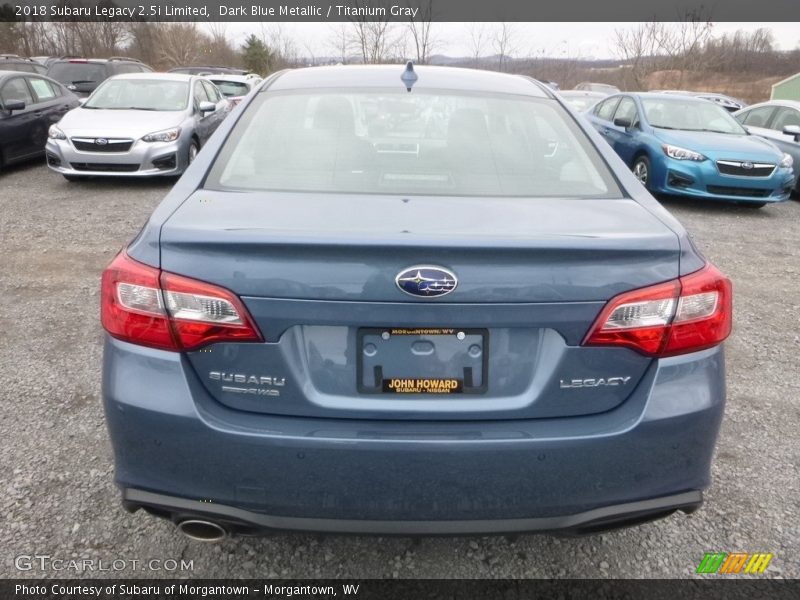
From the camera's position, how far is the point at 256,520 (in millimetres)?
1844

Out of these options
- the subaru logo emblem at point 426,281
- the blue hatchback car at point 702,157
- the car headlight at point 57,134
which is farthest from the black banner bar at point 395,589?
the car headlight at point 57,134

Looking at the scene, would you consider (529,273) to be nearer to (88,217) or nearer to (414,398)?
(414,398)

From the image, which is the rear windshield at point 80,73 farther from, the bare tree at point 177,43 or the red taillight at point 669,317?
the bare tree at point 177,43

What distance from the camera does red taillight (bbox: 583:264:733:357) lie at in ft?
5.82

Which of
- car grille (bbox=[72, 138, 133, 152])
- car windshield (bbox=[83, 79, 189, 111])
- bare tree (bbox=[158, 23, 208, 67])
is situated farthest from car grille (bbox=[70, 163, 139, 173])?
bare tree (bbox=[158, 23, 208, 67])

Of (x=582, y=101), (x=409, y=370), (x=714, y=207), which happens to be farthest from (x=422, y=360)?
(x=582, y=101)

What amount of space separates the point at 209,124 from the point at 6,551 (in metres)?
9.26

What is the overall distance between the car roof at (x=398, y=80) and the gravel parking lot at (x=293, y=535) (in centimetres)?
Answer: 185

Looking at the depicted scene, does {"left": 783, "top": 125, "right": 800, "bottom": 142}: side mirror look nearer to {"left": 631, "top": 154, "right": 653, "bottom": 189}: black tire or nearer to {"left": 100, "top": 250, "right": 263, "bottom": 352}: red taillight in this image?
{"left": 631, "top": 154, "right": 653, "bottom": 189}: black tire

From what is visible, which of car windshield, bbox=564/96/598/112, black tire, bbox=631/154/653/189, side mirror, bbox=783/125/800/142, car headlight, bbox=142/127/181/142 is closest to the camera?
car headlight, bbox=142/127/181/142

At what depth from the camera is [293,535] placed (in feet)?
6.15

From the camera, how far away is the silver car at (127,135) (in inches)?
346

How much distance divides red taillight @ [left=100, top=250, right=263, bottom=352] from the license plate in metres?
0.30

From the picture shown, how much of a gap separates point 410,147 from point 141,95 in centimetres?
909
